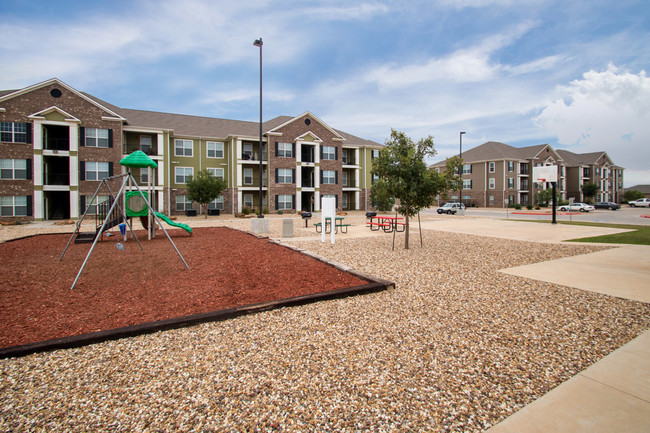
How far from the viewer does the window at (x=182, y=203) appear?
35419 mm

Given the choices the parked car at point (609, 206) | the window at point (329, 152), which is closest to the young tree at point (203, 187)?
the window at point (329, 152)

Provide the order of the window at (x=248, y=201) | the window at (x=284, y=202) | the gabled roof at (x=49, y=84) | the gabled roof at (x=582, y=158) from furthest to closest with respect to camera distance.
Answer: the gabled roof at (x=582, y=158) → the window at (x=248, y=201) → the window at (x=284, y=202) → the gabled roof at (x=49, y=84)

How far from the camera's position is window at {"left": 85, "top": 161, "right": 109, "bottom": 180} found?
2970cm

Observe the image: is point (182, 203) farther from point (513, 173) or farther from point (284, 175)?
point (513, 173)

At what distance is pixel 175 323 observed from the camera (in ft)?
15.8

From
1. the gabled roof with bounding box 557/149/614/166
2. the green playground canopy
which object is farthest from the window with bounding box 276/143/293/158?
the gabled roof with bounding box 557/149/614/166

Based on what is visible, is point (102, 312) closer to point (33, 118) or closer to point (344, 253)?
point (344, 253)

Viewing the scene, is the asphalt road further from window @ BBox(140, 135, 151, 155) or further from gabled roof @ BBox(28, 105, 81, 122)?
gabled roof @ BBox(28, 105, 81, 122)

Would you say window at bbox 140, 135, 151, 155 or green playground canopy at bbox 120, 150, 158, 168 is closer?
green playground canopy at bbox 120, 150, 158, 168

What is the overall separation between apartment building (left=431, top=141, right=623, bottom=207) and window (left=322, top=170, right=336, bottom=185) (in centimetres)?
2774

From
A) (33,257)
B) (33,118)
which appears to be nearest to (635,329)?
(33,257)

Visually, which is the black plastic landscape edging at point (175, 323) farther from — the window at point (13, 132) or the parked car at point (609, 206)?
the parked car at point (609, 206)

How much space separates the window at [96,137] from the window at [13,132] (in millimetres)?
4383

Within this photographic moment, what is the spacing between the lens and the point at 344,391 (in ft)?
10.7
